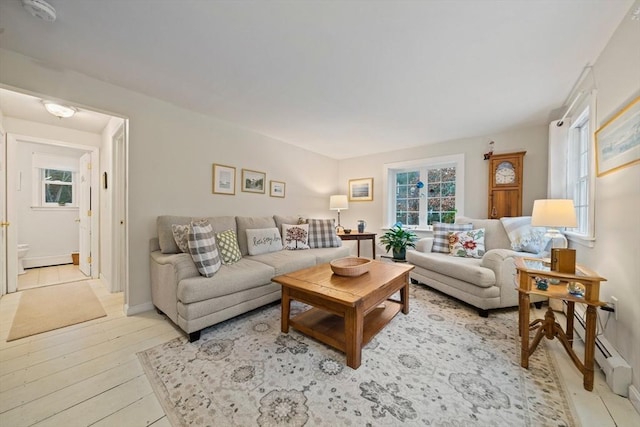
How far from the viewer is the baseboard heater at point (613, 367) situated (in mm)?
1312

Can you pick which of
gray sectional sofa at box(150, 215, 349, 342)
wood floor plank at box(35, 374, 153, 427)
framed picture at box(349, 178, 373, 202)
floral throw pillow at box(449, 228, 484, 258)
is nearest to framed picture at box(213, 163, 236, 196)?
gray sectional sofa at box(150, 215, 349, 342)

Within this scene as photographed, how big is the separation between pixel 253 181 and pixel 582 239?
3722 millimetres

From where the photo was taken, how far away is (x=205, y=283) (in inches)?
75.8

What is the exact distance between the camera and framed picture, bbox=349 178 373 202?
4.85m

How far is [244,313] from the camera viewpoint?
236cm

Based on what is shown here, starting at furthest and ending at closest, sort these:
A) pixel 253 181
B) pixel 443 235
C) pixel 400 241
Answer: pixel 400 241
pixel 253 181
pixel 443 235

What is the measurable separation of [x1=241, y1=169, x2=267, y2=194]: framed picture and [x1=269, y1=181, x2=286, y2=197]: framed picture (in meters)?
0.18

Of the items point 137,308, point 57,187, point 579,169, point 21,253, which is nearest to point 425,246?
point 579,169

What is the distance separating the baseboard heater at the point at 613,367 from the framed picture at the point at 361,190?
3597mm

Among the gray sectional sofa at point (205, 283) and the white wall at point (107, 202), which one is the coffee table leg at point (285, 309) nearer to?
the gray sectional sofa at point (205, 283)

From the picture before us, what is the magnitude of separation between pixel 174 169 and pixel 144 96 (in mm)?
776

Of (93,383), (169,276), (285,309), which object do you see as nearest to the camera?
(93,383)

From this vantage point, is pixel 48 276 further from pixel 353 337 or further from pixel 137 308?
pixel 353 337

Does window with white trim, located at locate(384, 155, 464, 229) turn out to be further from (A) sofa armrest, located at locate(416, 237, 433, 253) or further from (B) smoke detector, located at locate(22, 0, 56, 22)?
(B) smoke detector, located at locate(22, 0, 56, 22)
